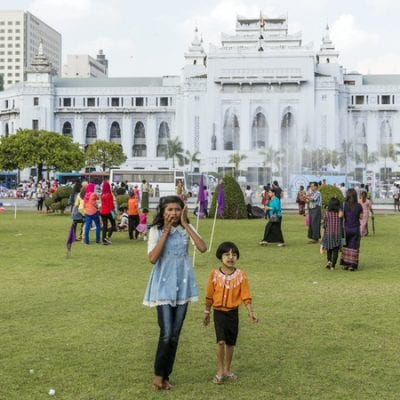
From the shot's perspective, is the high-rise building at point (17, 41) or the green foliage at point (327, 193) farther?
the high-rise building at point (17, 41)

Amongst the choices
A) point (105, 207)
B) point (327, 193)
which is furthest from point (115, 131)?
point (105, 207)

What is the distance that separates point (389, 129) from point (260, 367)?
3418 inches

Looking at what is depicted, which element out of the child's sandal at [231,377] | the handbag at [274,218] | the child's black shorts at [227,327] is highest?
the handbag at [274,218]

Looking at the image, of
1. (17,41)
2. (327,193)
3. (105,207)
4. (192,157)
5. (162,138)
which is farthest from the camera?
(17,41)

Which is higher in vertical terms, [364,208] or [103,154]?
[103,154]

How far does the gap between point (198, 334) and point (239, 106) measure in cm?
8113

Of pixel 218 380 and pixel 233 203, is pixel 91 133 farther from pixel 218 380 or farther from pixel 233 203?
pixel 218 380

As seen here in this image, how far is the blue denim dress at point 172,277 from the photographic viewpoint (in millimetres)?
6070

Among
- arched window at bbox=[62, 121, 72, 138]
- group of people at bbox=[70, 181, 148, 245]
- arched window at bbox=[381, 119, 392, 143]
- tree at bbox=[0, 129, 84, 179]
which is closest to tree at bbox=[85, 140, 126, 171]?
tree at bbox=[0, 129, 84, 179]

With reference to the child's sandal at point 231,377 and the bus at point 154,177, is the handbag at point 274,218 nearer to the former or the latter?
the child's sandal at point 231,377

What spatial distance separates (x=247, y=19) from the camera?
97500mm

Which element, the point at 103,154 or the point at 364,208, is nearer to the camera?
the point at 364,208

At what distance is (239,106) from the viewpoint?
88.1m

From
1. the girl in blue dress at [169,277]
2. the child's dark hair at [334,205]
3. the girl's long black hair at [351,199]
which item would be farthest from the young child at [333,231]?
the girl in blue dress at [169,277]
